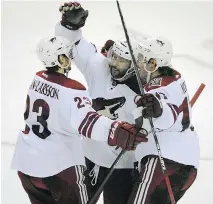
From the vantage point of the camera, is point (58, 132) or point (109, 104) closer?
→ point (58, 132)

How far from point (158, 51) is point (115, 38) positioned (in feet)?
9.70

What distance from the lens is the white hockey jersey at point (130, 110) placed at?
2.86 metres

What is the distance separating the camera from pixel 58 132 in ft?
9.54

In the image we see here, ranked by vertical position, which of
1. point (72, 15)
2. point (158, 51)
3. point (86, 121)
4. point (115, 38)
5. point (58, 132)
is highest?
point (158, 51)

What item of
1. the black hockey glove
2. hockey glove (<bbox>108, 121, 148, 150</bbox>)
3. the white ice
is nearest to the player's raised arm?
the black hockey glove

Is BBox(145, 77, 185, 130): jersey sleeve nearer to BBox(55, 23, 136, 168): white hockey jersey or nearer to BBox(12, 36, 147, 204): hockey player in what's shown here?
BBox(12, 36, 147, 204): hockey player

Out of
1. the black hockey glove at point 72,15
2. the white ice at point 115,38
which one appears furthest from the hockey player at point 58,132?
the white ice at point 115,38

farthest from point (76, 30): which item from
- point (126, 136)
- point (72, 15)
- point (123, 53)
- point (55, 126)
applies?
point (126, 136)

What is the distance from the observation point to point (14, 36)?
19.7ft

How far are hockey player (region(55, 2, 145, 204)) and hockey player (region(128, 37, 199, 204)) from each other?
134mm

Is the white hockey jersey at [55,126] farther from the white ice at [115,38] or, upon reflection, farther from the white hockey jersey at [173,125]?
the white ice at [115,38]

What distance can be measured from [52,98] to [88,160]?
19.1 inches

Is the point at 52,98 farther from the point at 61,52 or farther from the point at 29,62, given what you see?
the point at 29,62

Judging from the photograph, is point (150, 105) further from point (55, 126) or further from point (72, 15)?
point (72, 15)
